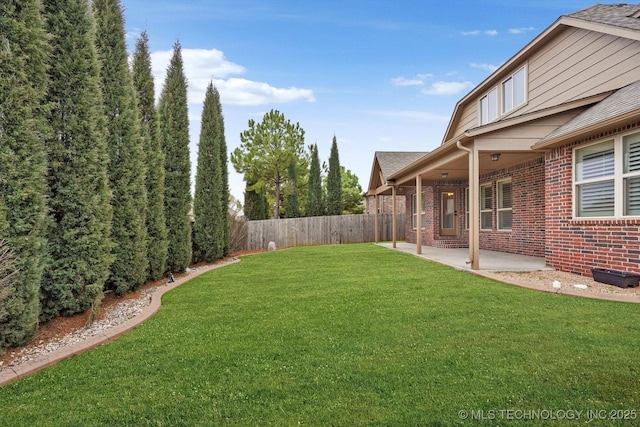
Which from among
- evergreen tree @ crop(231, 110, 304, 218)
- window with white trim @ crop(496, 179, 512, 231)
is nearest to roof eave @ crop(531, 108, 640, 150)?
window with white trim @ crop(496, 179, 512, 231)

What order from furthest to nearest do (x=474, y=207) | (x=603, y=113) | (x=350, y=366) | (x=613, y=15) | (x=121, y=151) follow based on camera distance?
1. (x=613, y=15)
2. (x=474, y=207)
3. (x=603, y=113)
4. (x=121, y=151)
5. (x=350, y=366)

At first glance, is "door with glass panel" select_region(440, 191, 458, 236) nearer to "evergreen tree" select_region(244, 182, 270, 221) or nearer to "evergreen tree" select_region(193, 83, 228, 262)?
"evergreen tree" select_region(193, 83, 228, 262)

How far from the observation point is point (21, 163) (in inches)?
129

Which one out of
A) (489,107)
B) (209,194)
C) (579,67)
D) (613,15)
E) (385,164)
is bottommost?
(209,194)

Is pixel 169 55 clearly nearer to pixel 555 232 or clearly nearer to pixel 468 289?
pixel 468 289

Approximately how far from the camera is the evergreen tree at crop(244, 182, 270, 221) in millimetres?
21703

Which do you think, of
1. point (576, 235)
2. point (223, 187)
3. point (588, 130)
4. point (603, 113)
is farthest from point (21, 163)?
point (576, 235)

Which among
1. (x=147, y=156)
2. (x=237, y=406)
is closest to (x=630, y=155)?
(x=237, y=406)

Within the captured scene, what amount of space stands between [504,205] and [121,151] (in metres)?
10.4

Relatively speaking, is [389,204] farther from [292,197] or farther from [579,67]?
[579,67]

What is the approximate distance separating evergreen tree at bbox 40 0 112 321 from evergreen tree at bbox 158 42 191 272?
318cm

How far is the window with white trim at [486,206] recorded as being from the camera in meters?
11.5

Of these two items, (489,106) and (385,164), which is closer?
(489,106)

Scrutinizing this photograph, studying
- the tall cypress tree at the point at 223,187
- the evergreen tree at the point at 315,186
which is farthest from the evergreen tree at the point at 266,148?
the tall cypress tree at the point at 223,187
